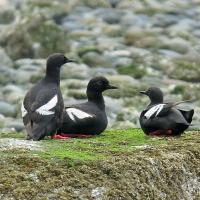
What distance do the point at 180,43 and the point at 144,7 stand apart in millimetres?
11580

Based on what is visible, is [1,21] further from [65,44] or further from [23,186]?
[23,186]

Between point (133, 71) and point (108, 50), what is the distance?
12.9 ft

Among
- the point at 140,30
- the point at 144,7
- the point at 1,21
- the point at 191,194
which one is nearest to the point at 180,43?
the point at 140,30

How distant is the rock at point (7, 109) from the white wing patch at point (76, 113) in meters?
8.67

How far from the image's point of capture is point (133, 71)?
87.2 ft

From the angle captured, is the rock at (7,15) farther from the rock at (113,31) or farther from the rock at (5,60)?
the rock at (5,60)

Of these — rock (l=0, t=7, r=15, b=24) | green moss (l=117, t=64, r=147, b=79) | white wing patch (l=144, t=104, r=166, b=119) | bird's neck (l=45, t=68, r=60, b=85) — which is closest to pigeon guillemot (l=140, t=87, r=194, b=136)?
white wing patch (l=144, t=104, r=166, b=119)

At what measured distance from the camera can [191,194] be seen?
8.69 metres

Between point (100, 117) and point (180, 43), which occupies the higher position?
point (100, 117)

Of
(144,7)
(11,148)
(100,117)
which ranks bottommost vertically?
(144,7)

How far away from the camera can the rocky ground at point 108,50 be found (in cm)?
2212

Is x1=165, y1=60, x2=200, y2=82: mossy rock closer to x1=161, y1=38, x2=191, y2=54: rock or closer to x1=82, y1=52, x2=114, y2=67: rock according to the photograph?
x1=82, y1=52, x2=114, y2=67: rock

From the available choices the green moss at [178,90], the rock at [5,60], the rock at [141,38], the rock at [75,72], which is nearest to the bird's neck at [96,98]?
the green moss at [178,90]

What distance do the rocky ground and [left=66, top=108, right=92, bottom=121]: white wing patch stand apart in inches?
153
